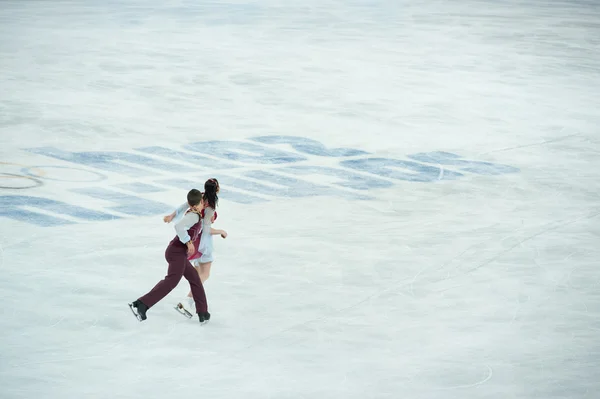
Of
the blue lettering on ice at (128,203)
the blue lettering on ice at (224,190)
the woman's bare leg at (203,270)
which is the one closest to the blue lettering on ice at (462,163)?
the blue lettering on ice at (224,190)

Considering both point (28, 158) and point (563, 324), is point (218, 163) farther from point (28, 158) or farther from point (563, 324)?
point (563, 324)

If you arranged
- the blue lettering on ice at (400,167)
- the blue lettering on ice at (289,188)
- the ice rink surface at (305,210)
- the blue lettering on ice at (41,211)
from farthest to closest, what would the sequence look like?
the blue lettering on ice at (400,167) → the blue lettering on ice at (289,188) → the blue lettering on ice at (41,211) → the ice rink surface at (305,210)

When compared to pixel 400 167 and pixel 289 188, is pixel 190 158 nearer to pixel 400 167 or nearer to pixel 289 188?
pixel 289 188

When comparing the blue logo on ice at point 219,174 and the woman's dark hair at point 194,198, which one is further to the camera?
the blue logo on ice at point 219,174

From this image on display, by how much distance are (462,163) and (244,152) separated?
10.2 ft

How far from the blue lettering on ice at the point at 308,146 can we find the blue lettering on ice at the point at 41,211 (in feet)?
13.3

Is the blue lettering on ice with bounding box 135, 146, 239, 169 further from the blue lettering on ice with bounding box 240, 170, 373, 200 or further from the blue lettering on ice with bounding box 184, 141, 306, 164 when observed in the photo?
the blue lettering on ice with bounding box 240, 170, 373, 200

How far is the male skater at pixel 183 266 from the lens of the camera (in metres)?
8.80

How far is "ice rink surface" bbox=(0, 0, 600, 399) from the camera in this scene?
8.44 metres

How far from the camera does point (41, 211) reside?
12.2m

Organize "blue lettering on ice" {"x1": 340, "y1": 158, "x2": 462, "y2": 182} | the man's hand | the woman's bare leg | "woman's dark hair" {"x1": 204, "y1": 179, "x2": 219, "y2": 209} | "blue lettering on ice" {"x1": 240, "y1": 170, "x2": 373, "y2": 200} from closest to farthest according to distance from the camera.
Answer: the man's hand, "woman's dark hair" {"x1": 204, "y1": 179, "x2": 219, "y2": 209}, the woman's bare leg, "blue lettering on ice" {"x1": 240, "y1": 170, "x2": 373, "y2": 200}, "blue lettering on ice" {"x1": 340, "y1": 158, "x2": 462, "y2": 182}

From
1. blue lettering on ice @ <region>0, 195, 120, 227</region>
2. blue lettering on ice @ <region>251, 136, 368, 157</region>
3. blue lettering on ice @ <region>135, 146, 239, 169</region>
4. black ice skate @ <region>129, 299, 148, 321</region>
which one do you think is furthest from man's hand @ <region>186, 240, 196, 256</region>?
blue lettering on ice @ <region>251, 136, 368, 157</region>

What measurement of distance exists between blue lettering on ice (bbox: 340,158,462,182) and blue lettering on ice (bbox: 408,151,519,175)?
1.01ft

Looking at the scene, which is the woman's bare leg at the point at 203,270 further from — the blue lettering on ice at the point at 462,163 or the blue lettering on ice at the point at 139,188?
the blue lettering on ice at the point at 462,163
